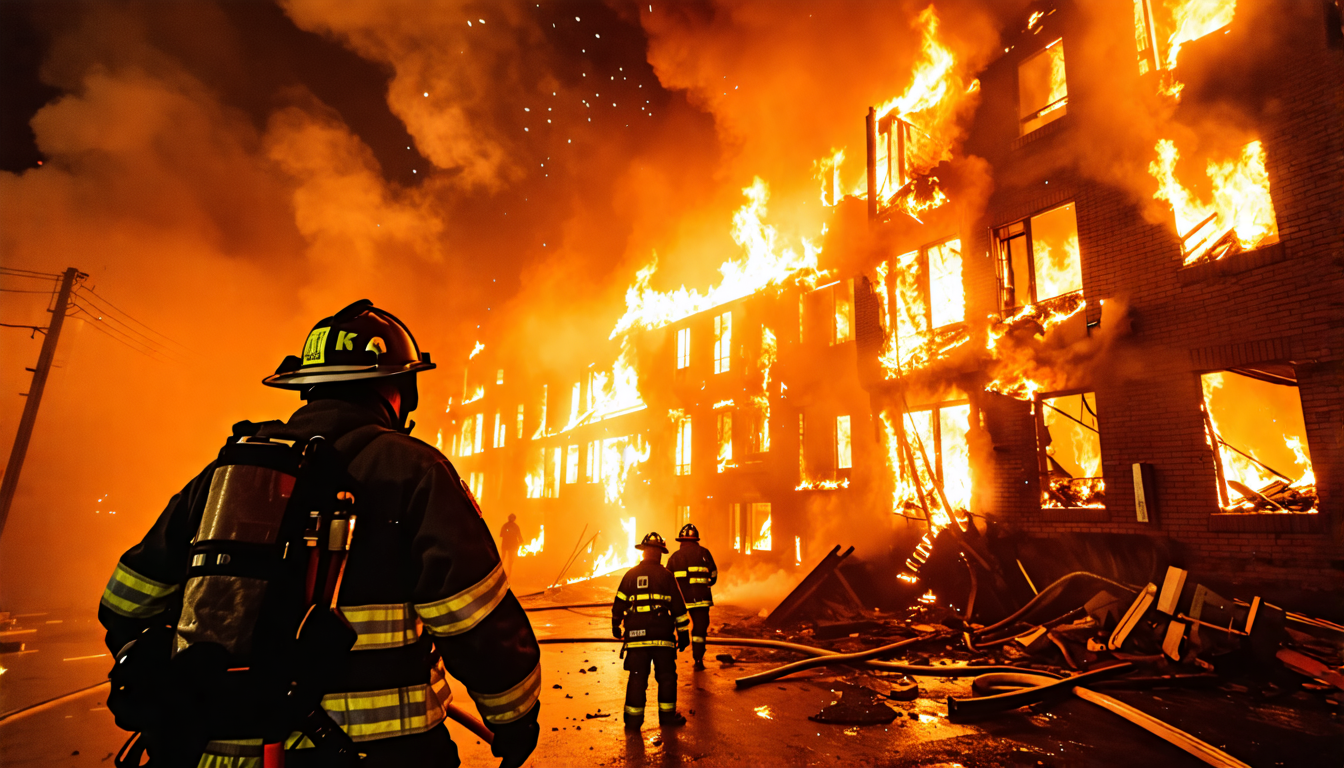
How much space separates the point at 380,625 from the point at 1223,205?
12180 millimetres

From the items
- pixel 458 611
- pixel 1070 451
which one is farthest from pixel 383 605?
pixel 1070 451

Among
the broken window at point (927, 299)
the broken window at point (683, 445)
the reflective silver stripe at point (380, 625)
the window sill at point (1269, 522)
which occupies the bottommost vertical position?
the reflective silver stripe at point (380, 625)

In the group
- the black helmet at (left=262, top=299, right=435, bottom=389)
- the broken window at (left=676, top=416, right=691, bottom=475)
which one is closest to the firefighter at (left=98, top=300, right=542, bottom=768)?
the black helmet at (left=262, top=299, right=435, bottom=389)

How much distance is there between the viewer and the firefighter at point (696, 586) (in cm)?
845

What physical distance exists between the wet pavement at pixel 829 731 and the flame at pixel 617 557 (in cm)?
1536

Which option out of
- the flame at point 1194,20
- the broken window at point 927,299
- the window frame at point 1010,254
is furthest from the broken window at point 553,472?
the flame at point 1194,20

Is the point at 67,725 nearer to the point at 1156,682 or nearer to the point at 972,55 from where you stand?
the point at 1156,682

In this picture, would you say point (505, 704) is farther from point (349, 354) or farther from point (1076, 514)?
point (1076, 514)

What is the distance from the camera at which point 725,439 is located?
20547 millimetres

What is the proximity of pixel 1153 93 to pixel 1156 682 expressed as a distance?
8940mm

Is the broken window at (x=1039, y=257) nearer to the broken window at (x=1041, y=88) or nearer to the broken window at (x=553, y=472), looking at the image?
the broken window at (x=1041, y=88)

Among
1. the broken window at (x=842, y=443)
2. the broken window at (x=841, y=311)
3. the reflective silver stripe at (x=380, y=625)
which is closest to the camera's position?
the reflective silver stripe at (x=380, y=625)

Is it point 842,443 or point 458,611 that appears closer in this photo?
point 458,611

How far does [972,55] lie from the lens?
12859 mm
